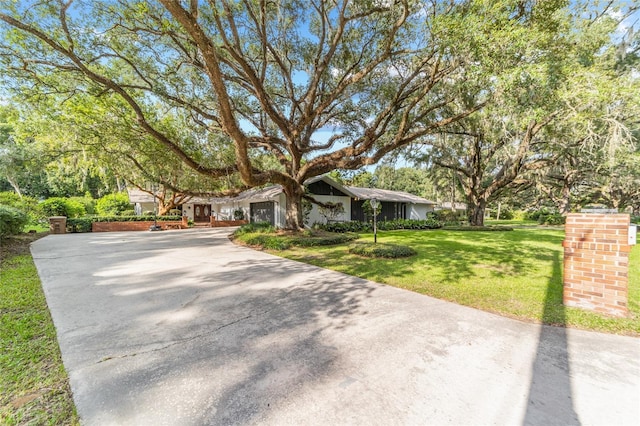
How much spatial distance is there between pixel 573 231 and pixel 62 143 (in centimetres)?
1661

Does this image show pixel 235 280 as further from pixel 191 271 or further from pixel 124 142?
pixel 124 142

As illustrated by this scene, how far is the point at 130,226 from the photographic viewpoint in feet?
65.1

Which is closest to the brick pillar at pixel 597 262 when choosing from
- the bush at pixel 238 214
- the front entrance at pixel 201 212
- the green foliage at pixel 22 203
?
the green foliage at pixel 22 203

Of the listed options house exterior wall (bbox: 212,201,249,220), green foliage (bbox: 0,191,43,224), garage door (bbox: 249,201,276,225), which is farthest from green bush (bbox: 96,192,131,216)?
garage door (bbox: 249,201,276,225)

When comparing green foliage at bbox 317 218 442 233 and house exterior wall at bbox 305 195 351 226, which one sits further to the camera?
house exterior wall at bbox 305 195 351 226

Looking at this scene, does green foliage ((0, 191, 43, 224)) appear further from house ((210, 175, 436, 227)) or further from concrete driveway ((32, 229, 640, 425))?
concrete driveway ((32, 229, 640, 425))

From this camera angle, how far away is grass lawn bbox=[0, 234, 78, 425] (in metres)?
2.00

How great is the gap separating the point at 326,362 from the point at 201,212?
3100 cm

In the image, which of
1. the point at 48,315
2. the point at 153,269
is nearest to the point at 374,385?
the point at 48,315

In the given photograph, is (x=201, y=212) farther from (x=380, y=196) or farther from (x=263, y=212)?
(x=380, y=196)

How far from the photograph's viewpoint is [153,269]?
6.75 metres

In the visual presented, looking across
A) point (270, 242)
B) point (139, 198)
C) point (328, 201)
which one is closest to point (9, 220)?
point (270, 242)

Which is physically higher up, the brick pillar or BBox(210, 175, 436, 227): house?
BBox(210, 175, 436, 227): house

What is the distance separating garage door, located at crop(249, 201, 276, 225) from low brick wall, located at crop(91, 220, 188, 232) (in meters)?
Answer: 6.42
